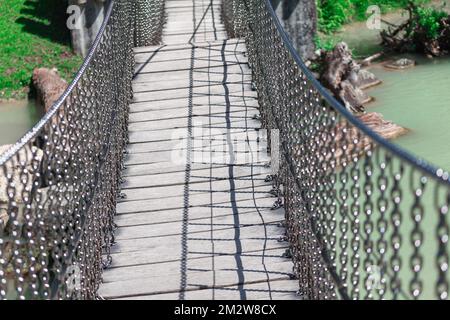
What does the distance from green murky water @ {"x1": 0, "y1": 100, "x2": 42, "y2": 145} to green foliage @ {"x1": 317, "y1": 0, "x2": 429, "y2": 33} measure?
5.11 metres

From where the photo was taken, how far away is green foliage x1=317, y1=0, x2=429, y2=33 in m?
15.5

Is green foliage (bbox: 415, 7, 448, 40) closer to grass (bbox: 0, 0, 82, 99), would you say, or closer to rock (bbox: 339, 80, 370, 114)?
rock (bbox: 339, 80, 370, 114)

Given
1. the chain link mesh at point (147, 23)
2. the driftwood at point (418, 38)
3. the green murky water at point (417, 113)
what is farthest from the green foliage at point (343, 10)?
the chain link mesh at point (147, 23)

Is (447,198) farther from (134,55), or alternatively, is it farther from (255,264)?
(134,55)

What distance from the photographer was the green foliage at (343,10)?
15531 millimetres

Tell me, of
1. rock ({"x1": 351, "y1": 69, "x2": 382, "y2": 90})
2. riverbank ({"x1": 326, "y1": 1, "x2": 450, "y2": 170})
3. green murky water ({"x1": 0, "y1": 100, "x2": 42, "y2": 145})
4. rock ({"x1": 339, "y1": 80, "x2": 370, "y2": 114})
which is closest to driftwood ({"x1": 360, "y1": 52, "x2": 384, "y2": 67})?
riverbank ({"x1": 326, "y1": 1, "x2": 450, "y2": 170})

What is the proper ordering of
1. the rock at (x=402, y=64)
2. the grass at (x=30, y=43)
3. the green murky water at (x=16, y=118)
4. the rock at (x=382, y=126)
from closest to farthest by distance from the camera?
the rock at (x=382, y=126)
the green murky water at (x=16, y=118)
the grass at (x=30, y=43)
the rock at (x=402, y=64)

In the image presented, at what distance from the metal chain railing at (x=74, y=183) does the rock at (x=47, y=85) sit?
455 cm

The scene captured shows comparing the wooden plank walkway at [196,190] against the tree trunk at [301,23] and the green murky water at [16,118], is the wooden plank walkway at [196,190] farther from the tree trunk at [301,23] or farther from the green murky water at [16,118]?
the tree trunk at [301,23]

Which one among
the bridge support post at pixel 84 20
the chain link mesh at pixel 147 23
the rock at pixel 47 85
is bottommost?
the rock at pixel 47 85

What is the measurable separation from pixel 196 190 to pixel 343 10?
10.3m

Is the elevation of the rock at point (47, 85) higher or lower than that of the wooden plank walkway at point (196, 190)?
lower

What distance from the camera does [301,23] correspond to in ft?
43.7
